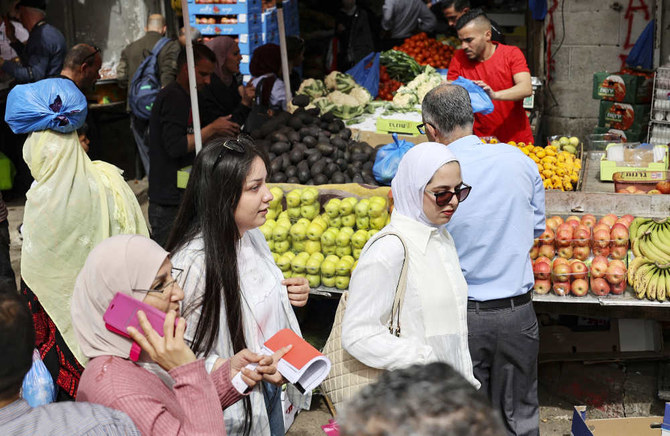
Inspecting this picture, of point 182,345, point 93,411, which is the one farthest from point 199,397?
point 93,411

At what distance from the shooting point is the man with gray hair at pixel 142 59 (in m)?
8.12

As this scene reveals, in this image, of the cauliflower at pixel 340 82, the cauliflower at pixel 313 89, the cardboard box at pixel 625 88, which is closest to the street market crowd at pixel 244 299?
the cauliflower at pixel 313 89

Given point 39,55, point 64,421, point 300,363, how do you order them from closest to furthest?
1. point 64,421
2. point 300,363
3. point 39,55

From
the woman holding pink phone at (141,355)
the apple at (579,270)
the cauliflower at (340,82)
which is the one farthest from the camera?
the cauliflower at (340,82)

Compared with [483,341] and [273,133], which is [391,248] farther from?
[273,133]

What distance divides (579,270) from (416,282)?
2.13 meters

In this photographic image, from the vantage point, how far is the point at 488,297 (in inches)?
138

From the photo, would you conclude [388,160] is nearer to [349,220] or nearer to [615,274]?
[349,220]

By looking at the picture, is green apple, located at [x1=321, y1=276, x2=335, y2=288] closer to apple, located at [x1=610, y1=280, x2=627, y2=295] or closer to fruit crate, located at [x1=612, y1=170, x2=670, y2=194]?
apple, located at [x1=610, y1=280, x2=627, y2=295]

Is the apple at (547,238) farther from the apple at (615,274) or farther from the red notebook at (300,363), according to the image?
the red notebook at (300,363)

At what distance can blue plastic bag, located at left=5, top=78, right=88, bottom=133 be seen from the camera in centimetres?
368

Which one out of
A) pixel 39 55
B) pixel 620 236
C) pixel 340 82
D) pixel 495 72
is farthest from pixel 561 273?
pixel 39 55

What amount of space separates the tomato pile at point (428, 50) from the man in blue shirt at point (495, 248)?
6607mm

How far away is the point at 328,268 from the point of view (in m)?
4.78
